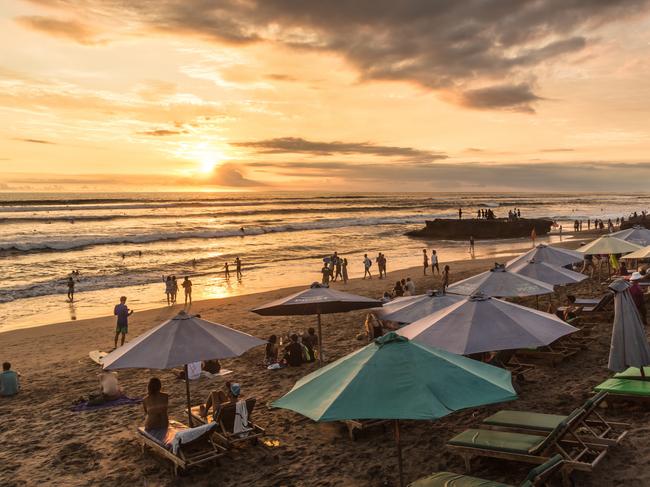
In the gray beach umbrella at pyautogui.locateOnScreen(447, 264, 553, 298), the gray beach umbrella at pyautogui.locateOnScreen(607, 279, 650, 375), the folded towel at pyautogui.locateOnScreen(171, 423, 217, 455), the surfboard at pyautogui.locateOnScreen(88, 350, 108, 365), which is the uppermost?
the gray beach umbrella at pyautogui.locateOnScreen(447, 264, 553, 298)

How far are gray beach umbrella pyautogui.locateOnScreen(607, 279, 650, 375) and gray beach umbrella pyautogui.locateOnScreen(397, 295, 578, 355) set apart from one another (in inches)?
40.8

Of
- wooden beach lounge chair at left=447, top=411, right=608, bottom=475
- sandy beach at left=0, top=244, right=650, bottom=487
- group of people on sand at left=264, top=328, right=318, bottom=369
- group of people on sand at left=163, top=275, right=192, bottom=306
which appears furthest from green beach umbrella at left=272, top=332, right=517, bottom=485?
group of people on sand at left=163, top=275, right=192, bottom=306

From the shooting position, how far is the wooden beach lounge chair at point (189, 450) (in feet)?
25.1

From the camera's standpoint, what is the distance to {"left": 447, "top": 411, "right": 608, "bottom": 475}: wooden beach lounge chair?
6.52 meters

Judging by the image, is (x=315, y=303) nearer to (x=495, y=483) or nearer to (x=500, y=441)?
(x=500, y=441)

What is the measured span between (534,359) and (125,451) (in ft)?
27.6

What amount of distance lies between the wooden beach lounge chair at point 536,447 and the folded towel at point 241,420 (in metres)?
3.28

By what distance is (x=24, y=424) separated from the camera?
34.0 ft

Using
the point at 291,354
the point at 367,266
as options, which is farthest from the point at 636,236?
the point at 291,354

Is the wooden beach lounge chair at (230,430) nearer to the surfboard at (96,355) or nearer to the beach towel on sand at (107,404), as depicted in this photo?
Result: the beach towel on sand at (107,404)

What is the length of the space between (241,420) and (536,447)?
14.6 feet

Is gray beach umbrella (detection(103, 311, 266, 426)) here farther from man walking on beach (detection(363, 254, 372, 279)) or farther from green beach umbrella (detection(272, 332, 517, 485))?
man walking on beach (detection(363, 254, 372, 279))

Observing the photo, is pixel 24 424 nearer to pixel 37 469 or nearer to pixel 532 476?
pixel 37 469

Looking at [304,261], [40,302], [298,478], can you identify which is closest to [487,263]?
[304,261]
